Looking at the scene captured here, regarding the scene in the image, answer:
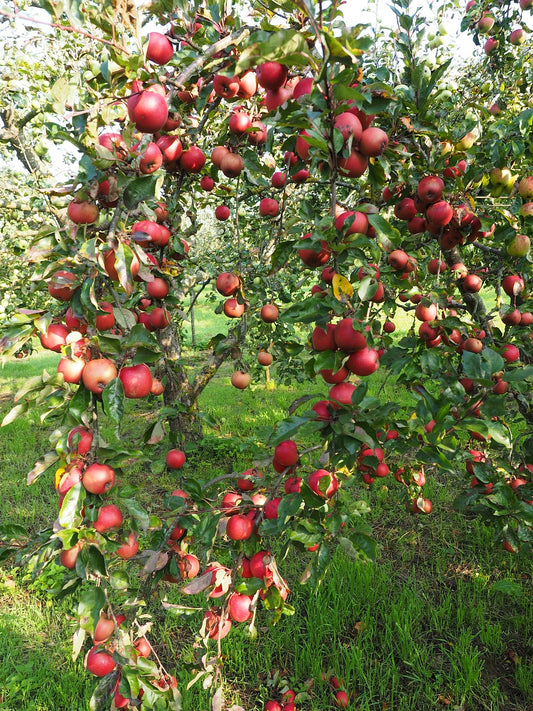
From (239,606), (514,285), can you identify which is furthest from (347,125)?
(239,606)

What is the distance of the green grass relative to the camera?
7.37ft

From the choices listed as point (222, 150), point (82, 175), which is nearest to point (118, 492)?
point (82, 175)

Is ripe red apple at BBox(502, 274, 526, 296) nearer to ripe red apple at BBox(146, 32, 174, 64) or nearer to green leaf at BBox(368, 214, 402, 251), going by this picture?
green leaf at BBox(368, 214, 402, 251)

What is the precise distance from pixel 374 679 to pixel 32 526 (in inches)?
116

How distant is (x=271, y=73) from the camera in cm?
117

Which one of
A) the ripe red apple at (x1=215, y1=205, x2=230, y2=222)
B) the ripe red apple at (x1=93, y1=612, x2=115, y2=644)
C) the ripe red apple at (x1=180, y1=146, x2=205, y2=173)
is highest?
the ripe red apple at (x1=180, y1=146, x2=205, y2=173)

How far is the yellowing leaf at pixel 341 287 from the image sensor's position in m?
1.11

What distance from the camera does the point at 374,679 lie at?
2311 millimetres

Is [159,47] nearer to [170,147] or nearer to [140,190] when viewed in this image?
[170,147]

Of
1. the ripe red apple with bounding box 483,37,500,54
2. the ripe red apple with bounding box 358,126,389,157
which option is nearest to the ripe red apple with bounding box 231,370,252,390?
the ripe red apple with bounding box 358,126,389,157

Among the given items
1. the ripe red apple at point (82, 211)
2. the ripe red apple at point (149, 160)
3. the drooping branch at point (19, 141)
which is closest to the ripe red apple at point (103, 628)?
the ripe red apple at point (82, 211)

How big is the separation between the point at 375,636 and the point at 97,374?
2401 mm

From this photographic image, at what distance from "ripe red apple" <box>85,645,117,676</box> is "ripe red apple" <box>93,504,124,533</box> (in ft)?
1.25

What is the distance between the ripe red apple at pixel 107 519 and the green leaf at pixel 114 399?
1.08ft
